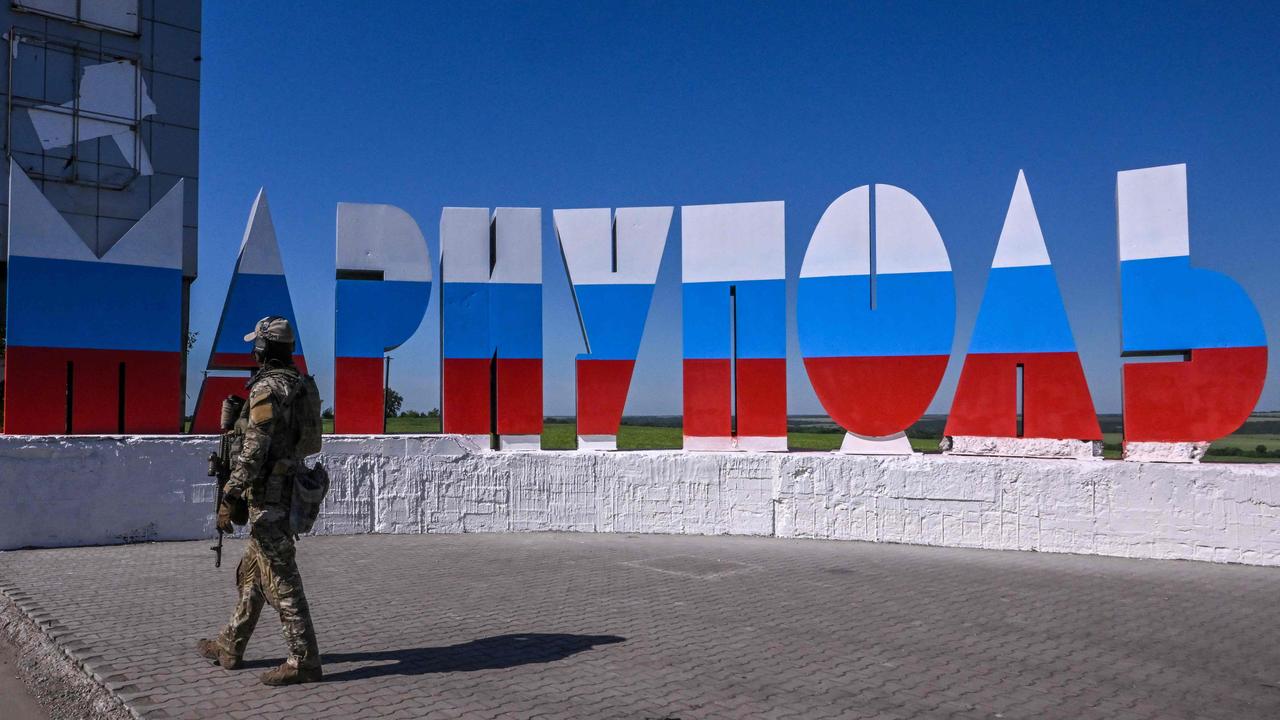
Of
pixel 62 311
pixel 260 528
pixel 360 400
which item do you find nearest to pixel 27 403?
pixel 62 311

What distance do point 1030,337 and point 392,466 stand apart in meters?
8.36

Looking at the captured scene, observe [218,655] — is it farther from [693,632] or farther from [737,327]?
[737,327]

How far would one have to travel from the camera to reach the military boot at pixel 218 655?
5.17 metres

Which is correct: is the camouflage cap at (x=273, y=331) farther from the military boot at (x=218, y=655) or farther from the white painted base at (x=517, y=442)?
the white painted base at (x=517, y=442)

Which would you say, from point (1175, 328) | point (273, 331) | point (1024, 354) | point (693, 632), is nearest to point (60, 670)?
point (273, 331)

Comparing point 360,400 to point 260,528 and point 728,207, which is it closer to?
point 728,207

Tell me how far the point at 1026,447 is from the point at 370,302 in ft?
28.5

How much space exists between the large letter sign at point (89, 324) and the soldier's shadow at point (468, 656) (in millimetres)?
6781

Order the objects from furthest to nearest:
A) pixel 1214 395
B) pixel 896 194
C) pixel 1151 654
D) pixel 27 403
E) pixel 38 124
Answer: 1. pixel 38 124
2. pixel 896 194
3. pixel 27 403
4. pixel 1214 395
5. pixel 1151 654

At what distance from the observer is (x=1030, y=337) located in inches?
402

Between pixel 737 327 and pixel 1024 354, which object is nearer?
pixel 1024 354

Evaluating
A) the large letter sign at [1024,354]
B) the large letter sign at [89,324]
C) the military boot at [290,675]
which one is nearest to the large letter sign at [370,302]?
the large letter sign at [89,324]

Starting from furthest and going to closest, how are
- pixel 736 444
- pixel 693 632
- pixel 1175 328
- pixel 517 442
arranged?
Result: 1. pixel 517 442
2. pixel 736 444
3. pixel 1175 328
4. pixel 693 632

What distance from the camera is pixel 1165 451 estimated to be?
31.6ft
